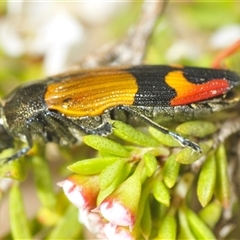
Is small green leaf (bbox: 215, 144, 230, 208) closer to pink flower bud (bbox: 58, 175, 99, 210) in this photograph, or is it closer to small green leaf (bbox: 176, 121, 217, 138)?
small green leaf (bbox: 176, 121, 217, 138)

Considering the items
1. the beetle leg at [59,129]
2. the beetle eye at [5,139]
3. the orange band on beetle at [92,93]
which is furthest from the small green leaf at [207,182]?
the beetle eye at [5,139]

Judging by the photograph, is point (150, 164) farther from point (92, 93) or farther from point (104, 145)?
point (92, 93)

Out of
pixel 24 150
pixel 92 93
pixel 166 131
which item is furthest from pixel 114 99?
pixel 24 150

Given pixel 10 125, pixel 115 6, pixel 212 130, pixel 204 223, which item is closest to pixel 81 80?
pixel 10 125

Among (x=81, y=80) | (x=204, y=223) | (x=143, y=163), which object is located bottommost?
A: (x=204, y=223)

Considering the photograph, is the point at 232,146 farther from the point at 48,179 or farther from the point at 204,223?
the point at 48,179

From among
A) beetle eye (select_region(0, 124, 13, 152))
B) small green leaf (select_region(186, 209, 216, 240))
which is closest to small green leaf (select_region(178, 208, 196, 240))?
small green leaf (select_region(186, 209, 216, 240))
